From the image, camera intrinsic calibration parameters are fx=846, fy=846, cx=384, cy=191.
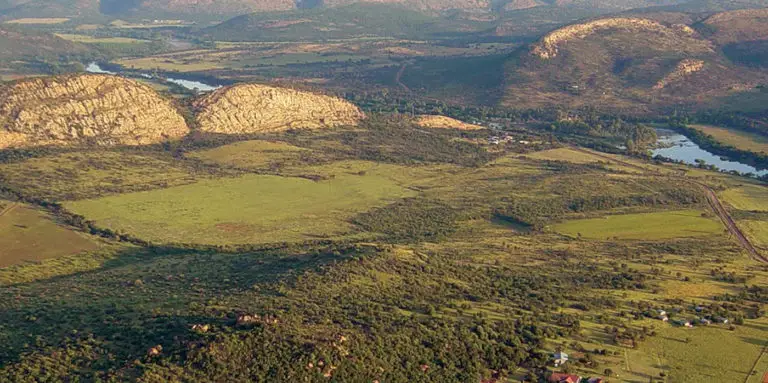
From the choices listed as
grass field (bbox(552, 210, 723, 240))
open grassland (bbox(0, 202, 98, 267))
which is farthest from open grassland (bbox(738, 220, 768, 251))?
open grassland (bbox(0, 202, 98, 267))

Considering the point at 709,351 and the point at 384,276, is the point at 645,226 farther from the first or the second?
the point at 384,276

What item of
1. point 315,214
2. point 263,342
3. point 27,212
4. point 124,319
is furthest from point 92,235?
point 263,342

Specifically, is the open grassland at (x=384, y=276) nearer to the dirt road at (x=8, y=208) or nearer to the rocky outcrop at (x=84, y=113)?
the dirt road at (x=8, y=208)

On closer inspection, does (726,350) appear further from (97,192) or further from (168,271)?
(97,192)

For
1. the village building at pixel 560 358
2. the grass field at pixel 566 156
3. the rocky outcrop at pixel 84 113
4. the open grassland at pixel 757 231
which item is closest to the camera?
the village building at pixel 560 358

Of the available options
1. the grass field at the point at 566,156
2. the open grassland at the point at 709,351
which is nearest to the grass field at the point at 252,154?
the grass field at the point at 566,156
